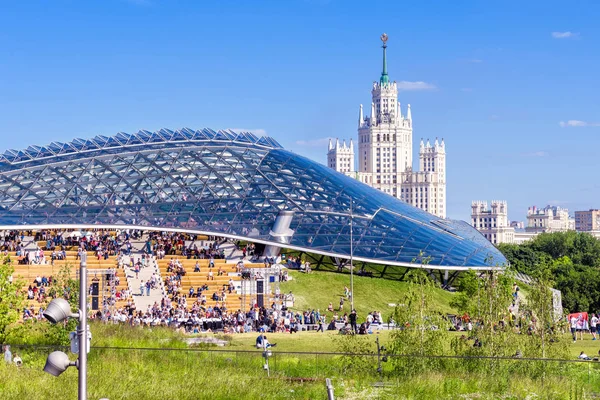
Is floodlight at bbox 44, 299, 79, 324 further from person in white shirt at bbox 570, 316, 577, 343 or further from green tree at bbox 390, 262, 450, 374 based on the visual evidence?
person in white shirt at bbox 570, 316, 577, 343

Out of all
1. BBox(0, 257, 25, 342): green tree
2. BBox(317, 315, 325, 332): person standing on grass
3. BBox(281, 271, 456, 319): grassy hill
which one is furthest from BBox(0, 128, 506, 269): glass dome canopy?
BBox(0, 257, 25, 342): green tree

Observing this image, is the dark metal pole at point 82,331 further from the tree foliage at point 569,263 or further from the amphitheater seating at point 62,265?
the amphitheater seating at point 62,265

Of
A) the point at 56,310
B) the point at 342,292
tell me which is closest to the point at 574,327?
the point at 342,292

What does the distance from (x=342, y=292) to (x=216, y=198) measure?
13864 mm

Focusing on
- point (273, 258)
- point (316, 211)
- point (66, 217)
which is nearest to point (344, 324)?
point (273, 258)

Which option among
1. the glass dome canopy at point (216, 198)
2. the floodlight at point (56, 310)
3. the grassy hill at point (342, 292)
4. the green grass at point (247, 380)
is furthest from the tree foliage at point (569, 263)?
the floodlight at point (56, 310)

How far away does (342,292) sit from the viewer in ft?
194

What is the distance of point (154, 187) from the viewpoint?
7075cm

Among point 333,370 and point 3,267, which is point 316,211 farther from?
point 333,370

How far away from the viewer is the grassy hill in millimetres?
56556

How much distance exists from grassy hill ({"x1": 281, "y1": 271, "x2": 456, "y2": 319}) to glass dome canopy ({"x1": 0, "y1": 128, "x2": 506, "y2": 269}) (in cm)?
152

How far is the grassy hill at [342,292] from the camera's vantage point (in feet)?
186

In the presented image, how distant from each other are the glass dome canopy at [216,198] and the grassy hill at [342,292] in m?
1.52

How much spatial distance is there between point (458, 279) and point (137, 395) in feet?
125
